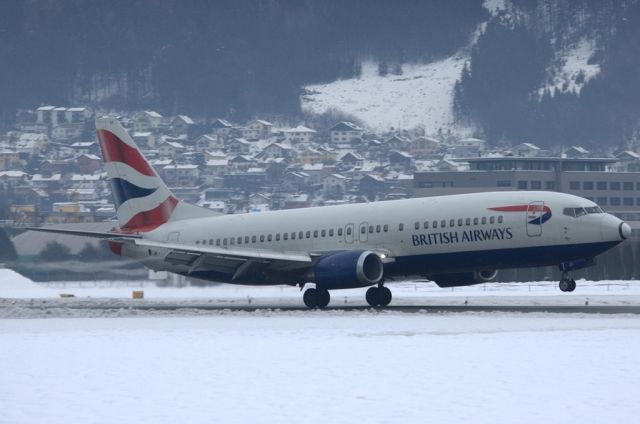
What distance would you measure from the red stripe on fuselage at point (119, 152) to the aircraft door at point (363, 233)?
1295 cm

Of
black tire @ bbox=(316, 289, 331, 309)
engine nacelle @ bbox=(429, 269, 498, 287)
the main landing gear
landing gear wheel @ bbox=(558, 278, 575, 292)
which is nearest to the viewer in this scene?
the main landing gear

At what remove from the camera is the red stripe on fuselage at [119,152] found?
2562 inches

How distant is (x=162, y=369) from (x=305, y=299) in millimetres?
23566

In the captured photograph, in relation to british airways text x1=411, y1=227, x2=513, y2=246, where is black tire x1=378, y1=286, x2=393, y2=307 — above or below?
below

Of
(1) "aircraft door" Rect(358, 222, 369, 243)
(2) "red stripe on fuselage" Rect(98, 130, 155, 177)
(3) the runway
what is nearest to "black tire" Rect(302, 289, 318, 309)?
(3) the runway

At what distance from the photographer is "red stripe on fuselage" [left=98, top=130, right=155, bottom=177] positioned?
65.1 m

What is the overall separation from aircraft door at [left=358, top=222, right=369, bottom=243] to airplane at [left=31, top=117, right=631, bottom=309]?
0.14ft

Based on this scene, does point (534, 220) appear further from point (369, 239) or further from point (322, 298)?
point (322, 298)

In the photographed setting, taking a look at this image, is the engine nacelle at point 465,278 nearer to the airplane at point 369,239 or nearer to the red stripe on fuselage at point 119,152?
the airplane at point 369,239

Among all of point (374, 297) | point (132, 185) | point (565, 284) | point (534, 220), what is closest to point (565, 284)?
point (565, 284)

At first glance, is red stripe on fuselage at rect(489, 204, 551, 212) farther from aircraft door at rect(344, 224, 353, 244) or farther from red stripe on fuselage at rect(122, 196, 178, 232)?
red stripe on fuselage at rect(122, 196, 178, 232)

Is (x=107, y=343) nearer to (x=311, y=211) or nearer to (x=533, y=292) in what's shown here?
(x=311, y=211)

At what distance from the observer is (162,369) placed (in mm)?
33406

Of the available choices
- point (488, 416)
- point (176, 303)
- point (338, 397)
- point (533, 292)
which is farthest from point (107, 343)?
point (533, 292)
